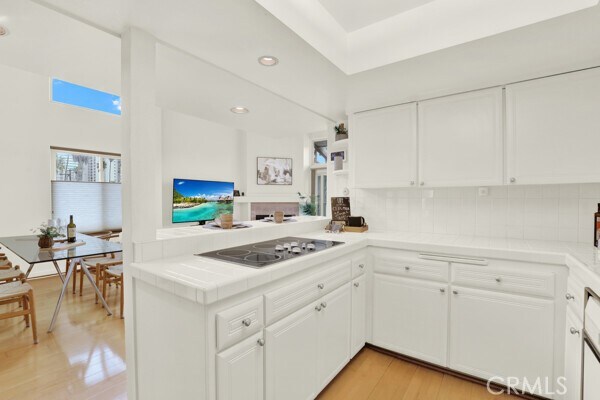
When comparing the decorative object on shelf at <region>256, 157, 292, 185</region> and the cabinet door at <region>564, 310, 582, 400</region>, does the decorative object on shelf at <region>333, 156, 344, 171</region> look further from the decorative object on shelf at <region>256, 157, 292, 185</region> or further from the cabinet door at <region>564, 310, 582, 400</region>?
the decorative object on shelf at <region>256, 157, 292, 185</region>

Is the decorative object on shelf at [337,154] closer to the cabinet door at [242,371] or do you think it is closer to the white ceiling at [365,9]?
the white ceiling at [365,9]

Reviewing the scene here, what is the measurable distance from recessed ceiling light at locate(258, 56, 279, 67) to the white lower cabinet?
4.94 ft

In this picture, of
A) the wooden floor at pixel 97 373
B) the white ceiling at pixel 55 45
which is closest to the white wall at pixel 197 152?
the wooden floor at pixel 97 373

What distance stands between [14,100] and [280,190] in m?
4.66

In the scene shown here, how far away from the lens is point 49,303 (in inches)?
131

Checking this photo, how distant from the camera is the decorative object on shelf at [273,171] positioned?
6.62 m

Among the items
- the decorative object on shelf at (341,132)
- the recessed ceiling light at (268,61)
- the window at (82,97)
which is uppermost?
the window at (82,97)

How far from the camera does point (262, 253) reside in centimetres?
174

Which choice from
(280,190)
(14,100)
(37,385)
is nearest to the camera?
(37,385)

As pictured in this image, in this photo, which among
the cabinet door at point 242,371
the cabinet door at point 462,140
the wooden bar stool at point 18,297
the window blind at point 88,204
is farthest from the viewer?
the window blind at point 88,204

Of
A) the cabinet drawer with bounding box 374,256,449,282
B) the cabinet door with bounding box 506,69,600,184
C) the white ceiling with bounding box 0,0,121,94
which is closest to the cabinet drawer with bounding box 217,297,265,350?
the cabinet drawer with bounding box 374,256,449,282

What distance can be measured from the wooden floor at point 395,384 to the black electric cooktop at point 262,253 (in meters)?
0.94

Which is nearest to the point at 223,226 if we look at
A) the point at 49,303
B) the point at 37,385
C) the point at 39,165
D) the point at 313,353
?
the point at 313,353

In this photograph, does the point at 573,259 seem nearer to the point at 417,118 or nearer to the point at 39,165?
the point at 417,118
